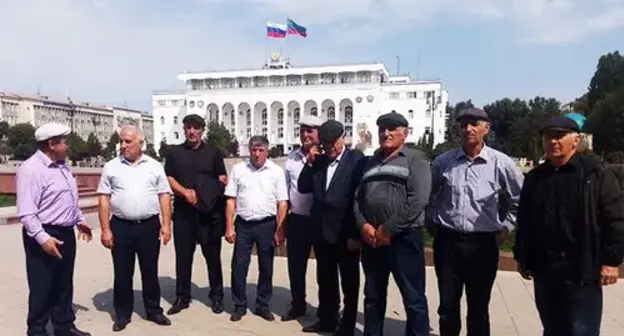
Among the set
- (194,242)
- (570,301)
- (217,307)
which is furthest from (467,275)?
(194,242)

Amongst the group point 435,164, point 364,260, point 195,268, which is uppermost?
point 435,164

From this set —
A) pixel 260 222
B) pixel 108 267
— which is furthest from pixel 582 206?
pixel 108 267

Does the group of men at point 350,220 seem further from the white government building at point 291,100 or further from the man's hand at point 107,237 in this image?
the white government building at point 291,100

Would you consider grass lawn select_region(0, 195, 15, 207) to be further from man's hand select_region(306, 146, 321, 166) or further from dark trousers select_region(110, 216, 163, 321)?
man's hand select_region(306, 146, 321, 166)

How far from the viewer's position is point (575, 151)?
2.94m

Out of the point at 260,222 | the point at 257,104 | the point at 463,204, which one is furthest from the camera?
the point at 257,104

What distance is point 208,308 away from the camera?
196 inches

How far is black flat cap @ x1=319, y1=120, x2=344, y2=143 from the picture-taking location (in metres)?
4.05

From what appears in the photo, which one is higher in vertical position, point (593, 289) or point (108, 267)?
point (593, 289)

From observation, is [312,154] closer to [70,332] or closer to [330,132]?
[330,132]

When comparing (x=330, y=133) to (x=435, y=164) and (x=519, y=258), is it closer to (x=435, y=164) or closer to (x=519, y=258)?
(x=435, y=164)

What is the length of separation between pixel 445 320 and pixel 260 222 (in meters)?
1.80

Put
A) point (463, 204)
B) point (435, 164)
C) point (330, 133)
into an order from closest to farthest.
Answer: point (463, 204)
point (435, 164)
point (330, 133)

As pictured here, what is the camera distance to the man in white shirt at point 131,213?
14.0 ft
